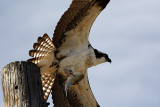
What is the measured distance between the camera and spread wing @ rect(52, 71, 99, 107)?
824cm

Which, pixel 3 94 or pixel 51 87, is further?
pixel 51 87

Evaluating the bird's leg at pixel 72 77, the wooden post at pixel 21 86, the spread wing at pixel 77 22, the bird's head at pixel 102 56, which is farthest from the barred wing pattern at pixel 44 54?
the wooden post at pixel 21 86

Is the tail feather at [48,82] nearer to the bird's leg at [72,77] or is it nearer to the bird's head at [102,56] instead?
the bird's leg at [72,77]

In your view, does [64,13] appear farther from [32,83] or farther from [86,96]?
[32,83]

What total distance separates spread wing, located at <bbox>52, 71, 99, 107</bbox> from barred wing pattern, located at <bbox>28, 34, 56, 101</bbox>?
193 millimetres

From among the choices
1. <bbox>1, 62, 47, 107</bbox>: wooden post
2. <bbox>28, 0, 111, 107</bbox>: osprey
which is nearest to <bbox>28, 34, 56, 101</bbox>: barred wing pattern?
<bbox>28, 0, 111, 107</bbox>: osprey

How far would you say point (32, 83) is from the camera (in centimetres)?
518

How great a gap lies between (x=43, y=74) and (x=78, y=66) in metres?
0.71

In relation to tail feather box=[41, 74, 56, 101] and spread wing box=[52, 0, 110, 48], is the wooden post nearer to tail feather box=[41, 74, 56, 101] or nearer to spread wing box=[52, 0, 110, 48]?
spread wing box=[52, 0, 110, 48]

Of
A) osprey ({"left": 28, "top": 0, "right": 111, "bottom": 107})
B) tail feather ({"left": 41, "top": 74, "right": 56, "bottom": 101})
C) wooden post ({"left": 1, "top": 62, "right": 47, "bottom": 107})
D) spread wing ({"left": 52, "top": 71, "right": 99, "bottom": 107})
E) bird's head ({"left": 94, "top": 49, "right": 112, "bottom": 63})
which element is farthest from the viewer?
spread wing ({"left": 52, "top": 71, "right": 99, "bottom": 107})

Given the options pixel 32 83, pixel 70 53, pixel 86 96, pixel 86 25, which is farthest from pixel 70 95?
pixel 32 83

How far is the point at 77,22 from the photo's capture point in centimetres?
787

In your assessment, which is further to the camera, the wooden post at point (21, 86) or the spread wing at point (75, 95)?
the spread wing at point (75, 95)

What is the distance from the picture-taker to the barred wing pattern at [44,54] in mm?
8008
